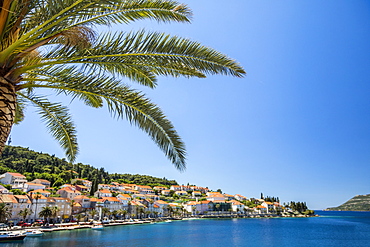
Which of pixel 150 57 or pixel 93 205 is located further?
pixel 93 205

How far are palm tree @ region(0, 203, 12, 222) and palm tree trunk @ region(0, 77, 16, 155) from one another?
1985 inches

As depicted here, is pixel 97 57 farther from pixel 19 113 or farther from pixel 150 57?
pixel 19 113

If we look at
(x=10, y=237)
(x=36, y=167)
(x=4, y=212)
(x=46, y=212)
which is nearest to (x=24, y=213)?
(x=46, y=212)

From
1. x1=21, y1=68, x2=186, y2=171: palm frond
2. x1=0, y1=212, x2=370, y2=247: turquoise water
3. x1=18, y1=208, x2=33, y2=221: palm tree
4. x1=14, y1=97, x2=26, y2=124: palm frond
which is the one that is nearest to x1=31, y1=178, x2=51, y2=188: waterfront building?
x1=18, y1=208, x2=33, y2=221: palm tree

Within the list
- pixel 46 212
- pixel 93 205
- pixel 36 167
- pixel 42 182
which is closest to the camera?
pixel 46 212

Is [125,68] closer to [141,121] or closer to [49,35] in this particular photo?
[141,121]

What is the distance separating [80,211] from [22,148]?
207 ft

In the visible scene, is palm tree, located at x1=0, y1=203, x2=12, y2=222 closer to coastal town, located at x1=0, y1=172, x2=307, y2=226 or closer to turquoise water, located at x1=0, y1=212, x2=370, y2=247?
coastal town, located at x1=0, y1=172, x2=307, y2=226

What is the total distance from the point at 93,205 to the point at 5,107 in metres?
71.3

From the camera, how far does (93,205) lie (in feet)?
221

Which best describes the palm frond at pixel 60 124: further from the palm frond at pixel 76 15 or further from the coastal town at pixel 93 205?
the coastal town at pixel 93 205

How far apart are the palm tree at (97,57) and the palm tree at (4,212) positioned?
49.0 metres

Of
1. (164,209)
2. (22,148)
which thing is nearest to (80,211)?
(164,209)

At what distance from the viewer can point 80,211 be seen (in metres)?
64.2
